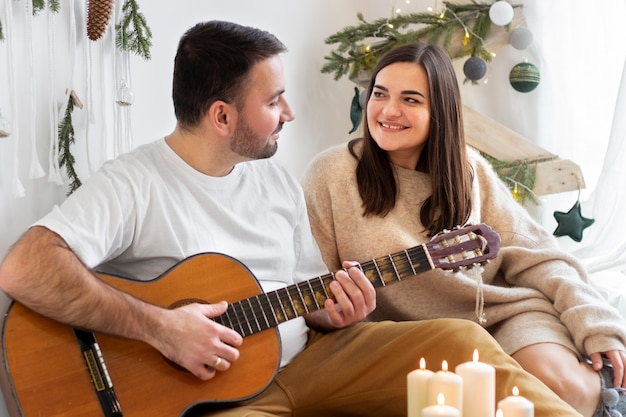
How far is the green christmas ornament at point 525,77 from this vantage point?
2713 mm

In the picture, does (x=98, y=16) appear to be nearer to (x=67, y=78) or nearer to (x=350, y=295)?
(x=67, y=78)

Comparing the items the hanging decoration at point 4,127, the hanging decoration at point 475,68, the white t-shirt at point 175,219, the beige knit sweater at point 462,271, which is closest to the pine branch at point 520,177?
the hanging decoration at point 475,68

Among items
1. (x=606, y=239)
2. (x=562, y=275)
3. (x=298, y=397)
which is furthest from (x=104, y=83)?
(x=606, y=239)

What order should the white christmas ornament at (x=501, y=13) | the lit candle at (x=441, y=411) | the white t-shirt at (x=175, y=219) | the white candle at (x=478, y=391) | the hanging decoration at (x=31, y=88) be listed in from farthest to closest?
the white christmas ornament at (x=501, y=13) < the hanging decoration at (x=31, y=88) < the white t-shirt at (x=175, y=219) < the white candle at (x=478, y=391) < the lit candle at (x=441, y=411)

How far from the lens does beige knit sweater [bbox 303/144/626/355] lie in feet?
7.01

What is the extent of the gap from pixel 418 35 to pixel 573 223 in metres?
0.76

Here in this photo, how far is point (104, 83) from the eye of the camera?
2.00 meters

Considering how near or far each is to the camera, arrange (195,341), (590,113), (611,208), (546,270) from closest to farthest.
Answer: (195,341) < (546,270) < (611,208) < (590,113)

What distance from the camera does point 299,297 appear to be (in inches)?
69.2

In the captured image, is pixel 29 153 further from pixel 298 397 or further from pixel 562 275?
pixel 562 275

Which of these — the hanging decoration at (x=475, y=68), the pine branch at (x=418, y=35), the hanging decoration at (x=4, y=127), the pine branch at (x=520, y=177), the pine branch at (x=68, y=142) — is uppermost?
the pine branch at (x=418, y=35)

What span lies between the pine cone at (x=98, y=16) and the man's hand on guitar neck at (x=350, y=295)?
2.40ft

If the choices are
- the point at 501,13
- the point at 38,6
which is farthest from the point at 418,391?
the point at 501,13

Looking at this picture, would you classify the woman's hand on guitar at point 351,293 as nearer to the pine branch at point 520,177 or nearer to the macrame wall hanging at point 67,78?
the macrame wall hanging at point 67,78
